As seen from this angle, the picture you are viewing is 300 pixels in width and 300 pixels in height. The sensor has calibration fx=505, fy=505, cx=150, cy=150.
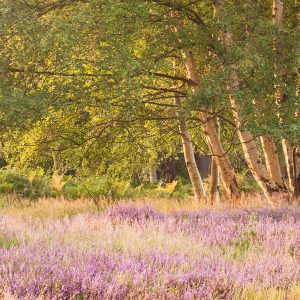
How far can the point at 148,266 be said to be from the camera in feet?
15.5

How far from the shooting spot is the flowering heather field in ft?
13.1

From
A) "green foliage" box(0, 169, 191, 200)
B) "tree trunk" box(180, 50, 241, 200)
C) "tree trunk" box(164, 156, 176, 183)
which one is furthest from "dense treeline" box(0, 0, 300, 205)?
"tree trunk" box(164, 156, 176, 183)

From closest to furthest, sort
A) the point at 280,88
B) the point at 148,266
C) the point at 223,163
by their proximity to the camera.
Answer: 1. the point at 148,266
2. the point at 280,88
3. the point at 223,163

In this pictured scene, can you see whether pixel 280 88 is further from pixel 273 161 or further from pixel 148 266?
pixel 148 266

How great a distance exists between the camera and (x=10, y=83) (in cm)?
970

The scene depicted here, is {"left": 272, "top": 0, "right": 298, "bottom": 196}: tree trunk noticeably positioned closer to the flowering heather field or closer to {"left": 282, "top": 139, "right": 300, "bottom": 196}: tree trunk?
{"left": 282, "top": 139, "right": 300, "bottom": 196}: tree trunk

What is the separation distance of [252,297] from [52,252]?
81.1 inches

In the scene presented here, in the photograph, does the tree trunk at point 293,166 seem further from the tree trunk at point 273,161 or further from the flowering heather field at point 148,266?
the flowering heather field at point 148,266

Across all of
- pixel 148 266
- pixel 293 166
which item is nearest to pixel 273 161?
pixel 293 166

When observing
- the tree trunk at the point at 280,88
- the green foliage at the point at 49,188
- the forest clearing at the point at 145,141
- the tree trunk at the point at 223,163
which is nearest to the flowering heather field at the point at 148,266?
the forest clearing at the point at 145,141

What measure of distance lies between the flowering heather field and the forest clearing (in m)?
0.02

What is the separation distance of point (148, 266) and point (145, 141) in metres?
10.2

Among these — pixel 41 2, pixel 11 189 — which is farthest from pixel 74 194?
pixel 41 2

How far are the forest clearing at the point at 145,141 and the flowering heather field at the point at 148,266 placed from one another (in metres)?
0.02
